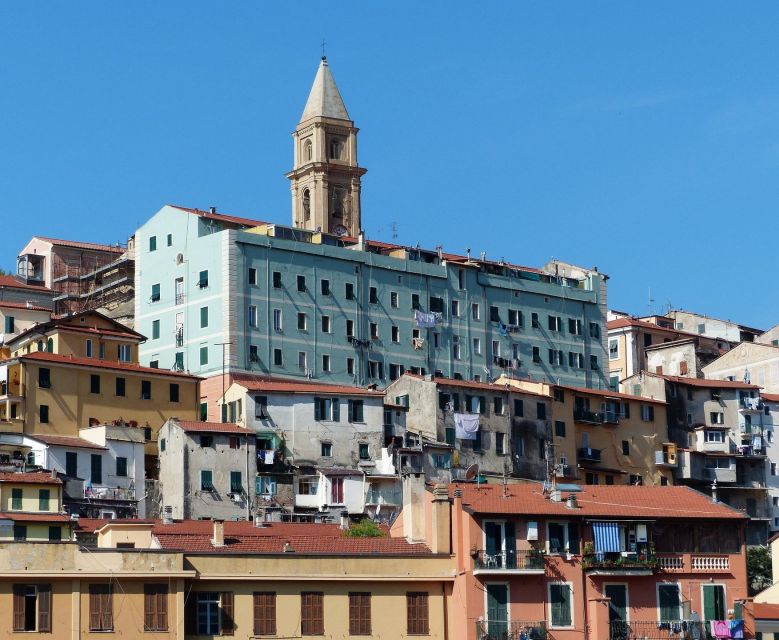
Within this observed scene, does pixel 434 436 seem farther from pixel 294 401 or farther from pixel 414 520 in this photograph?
pixel 414 520

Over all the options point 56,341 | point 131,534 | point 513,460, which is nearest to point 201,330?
point 56,341

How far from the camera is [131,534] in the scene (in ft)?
230

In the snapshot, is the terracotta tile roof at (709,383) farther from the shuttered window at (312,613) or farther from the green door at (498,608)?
the shuttered window at (312,613)

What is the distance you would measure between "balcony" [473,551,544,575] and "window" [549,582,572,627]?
3.26 ft

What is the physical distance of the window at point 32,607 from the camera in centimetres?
6119

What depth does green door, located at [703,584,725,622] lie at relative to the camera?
6981 cm

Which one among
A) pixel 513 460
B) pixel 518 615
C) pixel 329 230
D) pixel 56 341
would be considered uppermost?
pixel 329 230

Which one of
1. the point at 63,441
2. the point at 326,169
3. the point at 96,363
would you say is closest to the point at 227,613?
the point at 63,441

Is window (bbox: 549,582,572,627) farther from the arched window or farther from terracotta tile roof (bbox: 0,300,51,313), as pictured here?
the arched window

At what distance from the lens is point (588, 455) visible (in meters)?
117

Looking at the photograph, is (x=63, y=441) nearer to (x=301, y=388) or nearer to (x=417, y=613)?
(x=301, y=388)

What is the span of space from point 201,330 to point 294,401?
50.7 ft

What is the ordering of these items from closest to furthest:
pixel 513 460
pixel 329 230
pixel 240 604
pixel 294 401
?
pixel 240 604 → pixel 294 401 → pixel 513 460 → pixel 329 230

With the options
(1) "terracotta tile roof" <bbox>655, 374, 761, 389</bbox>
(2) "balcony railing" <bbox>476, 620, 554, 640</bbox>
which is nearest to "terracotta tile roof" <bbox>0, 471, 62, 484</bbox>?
(2) "balcony railing" <bbox>476, 620, 554, 640</bbox>
